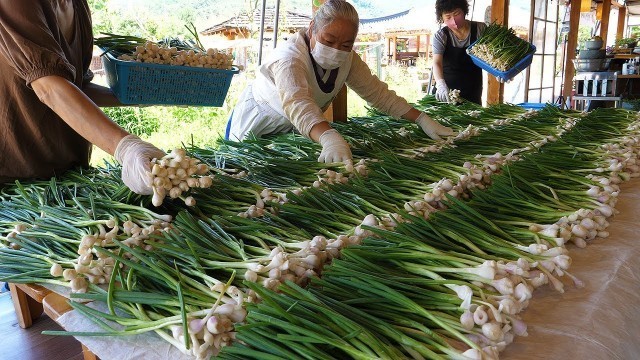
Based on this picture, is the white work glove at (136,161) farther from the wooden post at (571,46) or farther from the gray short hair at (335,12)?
the wooden post at (571,46)

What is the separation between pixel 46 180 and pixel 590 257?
1863mm

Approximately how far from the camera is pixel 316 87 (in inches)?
102

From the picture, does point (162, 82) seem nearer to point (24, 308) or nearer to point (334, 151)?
point (334, 151)

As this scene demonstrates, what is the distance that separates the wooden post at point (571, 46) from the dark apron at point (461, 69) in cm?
543

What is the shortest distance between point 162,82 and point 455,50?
3.07 meters

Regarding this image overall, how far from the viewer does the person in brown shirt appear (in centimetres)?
150

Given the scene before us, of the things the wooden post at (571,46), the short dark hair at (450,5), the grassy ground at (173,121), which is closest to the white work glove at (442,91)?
the short dark hair at (450,5)

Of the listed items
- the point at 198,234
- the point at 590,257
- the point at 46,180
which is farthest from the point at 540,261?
the point at 46,180

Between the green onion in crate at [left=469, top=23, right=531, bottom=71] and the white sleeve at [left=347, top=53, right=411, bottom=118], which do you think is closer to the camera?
the white sleeve at [left=347, top=53, right=411, bottom=118]

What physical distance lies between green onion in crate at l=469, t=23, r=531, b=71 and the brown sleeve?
3.38 m

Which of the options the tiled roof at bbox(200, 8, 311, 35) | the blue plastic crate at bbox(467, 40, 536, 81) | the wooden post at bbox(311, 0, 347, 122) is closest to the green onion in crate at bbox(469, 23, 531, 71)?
the blue plastic crate at bbox(467, 40, 536, 81)

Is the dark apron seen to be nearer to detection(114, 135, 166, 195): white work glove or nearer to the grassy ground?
the grassy ground

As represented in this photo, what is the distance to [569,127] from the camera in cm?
258

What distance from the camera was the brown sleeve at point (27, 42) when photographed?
1514 millimetres
